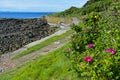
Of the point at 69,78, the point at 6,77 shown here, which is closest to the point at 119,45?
the point at 69,78

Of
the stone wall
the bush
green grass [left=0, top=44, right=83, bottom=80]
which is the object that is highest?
the bush

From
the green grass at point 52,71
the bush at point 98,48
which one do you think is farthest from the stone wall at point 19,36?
the bush at point 98,48

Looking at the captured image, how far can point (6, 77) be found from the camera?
1683 centimetres

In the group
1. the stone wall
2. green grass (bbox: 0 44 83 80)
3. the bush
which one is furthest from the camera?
the stone wall

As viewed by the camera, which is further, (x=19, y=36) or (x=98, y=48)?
(x=19, y=36)

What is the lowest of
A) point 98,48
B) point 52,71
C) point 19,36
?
point 19,36

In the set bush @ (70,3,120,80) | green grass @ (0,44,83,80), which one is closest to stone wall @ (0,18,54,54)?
green grass @ (0,44,83,80)

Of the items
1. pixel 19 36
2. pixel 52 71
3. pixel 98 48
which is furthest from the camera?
pixel 19 36

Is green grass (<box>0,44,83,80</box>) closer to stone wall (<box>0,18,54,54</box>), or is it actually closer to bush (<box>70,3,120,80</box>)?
bush (<box>70,3,120,80</box>)

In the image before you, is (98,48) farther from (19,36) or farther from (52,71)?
(19,36)

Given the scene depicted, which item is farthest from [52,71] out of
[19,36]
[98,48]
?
[19,36]

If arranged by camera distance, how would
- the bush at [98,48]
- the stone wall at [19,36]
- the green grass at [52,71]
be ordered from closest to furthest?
the bush at [98,48] < the green grass at [52,71] < the stone wall at [19,36]

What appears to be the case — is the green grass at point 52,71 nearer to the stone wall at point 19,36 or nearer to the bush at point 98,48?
the bush at point 98,48

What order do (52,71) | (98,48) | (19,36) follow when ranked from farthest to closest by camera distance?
(19,36) → (52,71) → (98,48)
